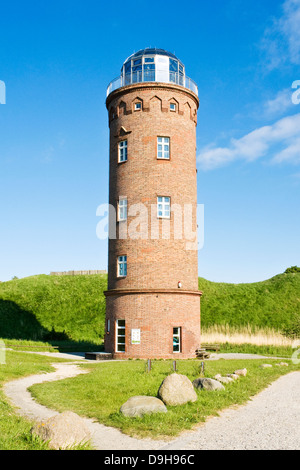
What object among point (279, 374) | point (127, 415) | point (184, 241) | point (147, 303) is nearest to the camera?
point (127, 415)

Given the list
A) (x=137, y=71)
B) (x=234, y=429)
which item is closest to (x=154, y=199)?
(x=137, y=71)

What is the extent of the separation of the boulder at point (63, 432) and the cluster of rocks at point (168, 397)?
230 cm

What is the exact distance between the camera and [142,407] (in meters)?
9.43

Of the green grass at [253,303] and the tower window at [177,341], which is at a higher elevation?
the green grass at [253,303]

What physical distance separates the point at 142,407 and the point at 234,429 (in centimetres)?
210

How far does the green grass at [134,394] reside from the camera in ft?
28.8

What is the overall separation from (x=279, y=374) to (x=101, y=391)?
9.00 meters

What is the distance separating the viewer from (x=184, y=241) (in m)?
26.0

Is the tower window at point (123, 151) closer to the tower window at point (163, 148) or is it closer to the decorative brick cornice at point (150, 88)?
the tower window at point (163, 148)

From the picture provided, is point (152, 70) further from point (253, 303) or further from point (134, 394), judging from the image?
point (253, 303)

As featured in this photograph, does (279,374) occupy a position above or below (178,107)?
below

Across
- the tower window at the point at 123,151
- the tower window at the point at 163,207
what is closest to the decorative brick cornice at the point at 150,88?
the tower window at the point at 123,151
